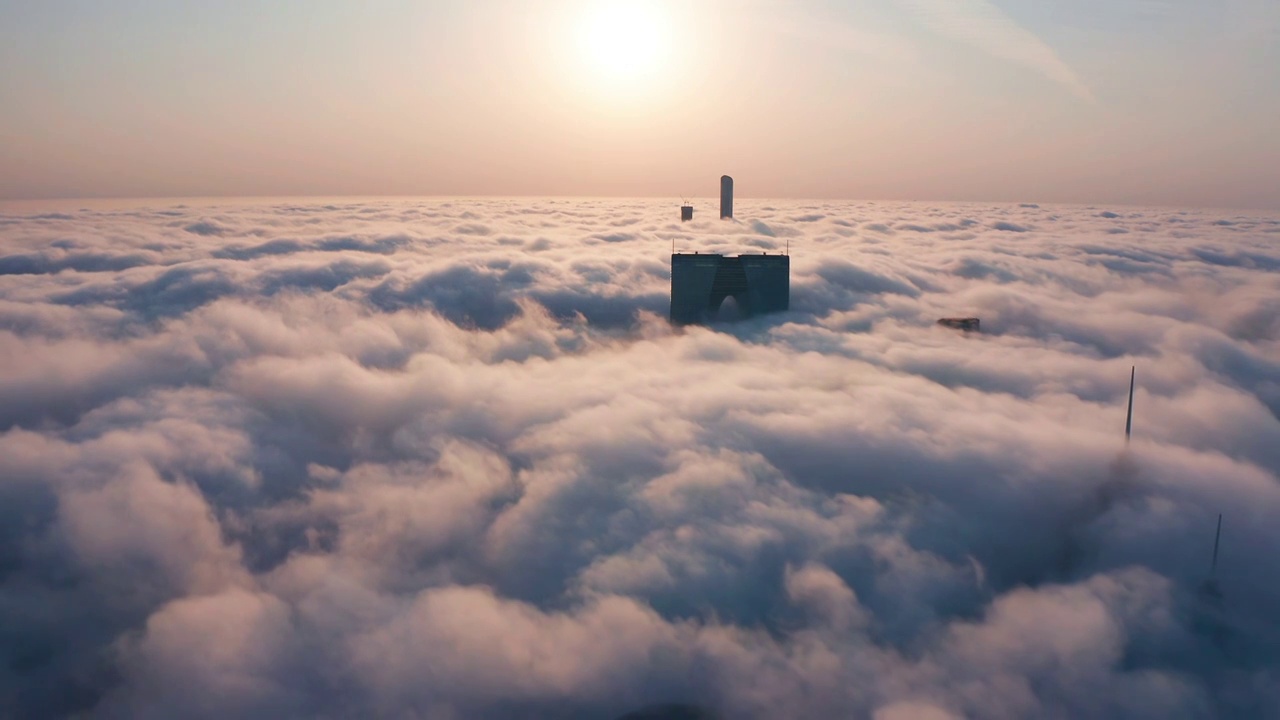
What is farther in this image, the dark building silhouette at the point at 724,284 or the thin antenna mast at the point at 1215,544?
the dark building silhouette at the point at 724,284

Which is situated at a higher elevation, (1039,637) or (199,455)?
(199,455)

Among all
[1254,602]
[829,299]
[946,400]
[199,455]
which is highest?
[829,299]

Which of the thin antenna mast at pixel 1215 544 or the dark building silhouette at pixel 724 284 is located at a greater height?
the dark building silhouette at pixel 724 284

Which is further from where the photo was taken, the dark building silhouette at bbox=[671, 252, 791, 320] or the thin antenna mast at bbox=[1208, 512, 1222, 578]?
the dark building silhouette at bbox=[671, 252, 791, 320]

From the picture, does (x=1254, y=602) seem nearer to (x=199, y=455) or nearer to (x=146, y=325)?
(x=199, y=455)

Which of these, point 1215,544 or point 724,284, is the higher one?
point 724,284

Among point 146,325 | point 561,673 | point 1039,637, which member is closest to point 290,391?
point 146,325

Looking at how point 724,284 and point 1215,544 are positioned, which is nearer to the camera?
point 1215,544

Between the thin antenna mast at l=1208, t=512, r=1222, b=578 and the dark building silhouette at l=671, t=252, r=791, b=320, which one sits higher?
the dark building silhouette at l=671, t=252, r=791, b=320
